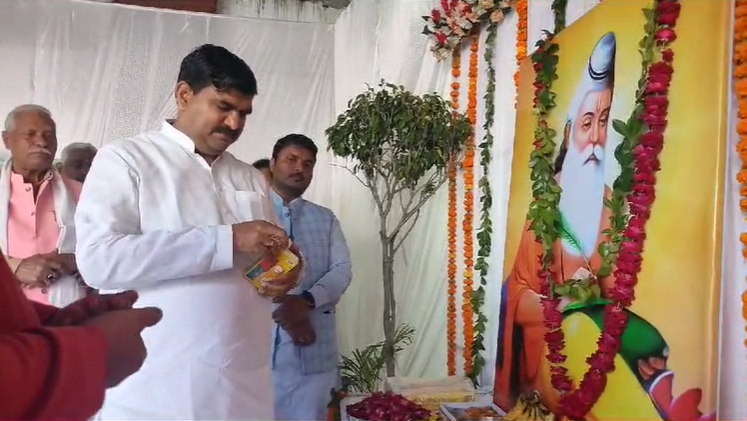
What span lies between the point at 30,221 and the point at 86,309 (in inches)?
58.7

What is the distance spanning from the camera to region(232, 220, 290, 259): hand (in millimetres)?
1347

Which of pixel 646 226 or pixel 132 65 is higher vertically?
pixel 132 65

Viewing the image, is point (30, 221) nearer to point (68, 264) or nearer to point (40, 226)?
point (40, 226)

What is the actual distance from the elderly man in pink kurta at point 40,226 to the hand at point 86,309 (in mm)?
1247

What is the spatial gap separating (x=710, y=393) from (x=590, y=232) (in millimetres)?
452

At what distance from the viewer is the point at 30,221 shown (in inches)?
81.9

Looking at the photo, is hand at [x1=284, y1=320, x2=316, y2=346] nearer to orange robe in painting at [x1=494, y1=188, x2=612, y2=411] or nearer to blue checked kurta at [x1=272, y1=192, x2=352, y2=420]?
blue checked kurta at [x1=272, y1=192, x2=352, y2=420]

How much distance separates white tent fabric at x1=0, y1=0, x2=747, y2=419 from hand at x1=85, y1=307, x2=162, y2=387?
1.83m

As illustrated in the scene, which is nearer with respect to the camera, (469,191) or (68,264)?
(68,264)

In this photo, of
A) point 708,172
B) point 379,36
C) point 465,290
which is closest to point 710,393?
point 708,172

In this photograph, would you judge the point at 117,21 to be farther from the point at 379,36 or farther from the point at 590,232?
the point at 590,232

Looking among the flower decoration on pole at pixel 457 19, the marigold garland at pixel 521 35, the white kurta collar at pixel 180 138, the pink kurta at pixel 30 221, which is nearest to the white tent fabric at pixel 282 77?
the flower decoration on pole at pixel 457 19

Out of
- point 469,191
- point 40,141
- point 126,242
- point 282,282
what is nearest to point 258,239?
point 282,282

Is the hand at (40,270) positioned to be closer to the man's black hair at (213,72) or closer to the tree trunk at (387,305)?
the man's black hair at (213,72)
